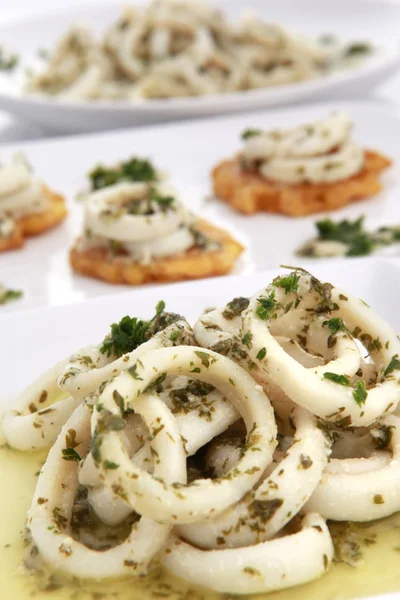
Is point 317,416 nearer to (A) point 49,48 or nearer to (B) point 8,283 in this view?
(B) point 8,283

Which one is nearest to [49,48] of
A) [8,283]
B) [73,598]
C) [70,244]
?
[70,244]

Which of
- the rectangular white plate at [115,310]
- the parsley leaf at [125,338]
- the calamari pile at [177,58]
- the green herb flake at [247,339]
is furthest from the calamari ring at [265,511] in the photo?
the calamari pile at [177,58]

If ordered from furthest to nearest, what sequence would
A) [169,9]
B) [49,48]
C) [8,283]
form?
[49,48], [169,9], [8,283]

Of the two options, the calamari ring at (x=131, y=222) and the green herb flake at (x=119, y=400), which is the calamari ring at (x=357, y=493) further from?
the calamari ring at (x=131, y=222)

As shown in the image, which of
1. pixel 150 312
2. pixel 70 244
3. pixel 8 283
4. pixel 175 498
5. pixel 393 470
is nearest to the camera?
pixel 175 498

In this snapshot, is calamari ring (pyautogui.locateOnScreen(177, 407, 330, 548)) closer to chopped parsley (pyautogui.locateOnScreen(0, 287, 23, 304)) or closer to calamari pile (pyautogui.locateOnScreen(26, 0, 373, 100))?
chopped parsley (pyautogui.locateOnScreen(0, 287, 23, 304))

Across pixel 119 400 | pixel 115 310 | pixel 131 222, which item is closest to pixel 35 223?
pixel 131 222
